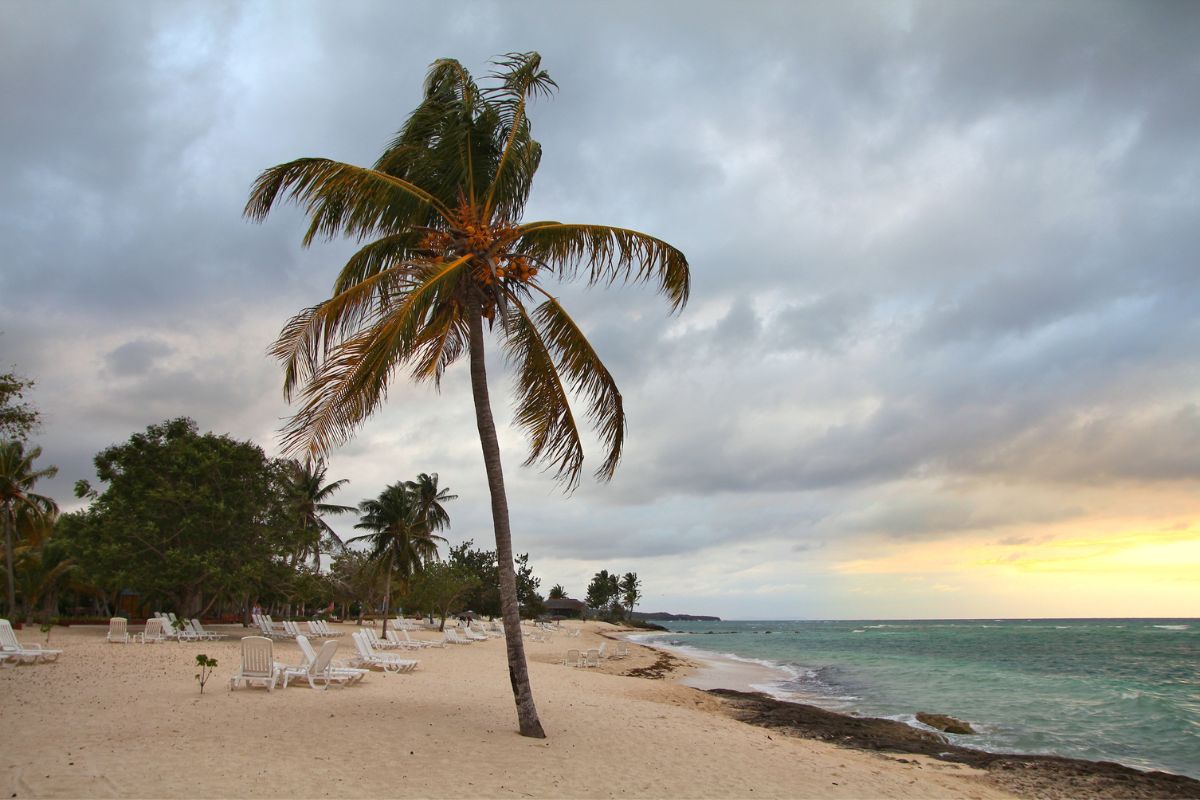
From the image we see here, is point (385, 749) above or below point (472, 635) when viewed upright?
above

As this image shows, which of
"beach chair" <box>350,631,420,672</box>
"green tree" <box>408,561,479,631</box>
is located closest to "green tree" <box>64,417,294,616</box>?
"beach chair" <box>350,631,420,672</box>

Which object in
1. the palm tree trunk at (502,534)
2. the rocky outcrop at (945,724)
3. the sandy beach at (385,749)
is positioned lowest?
the rocky outcrop at (945,724)

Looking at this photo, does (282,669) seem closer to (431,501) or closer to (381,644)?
(381,644)

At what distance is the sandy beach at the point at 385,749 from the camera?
6.23m

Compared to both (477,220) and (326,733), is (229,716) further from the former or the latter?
(477,220)

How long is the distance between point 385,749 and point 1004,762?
993 cm

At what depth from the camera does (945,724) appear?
1594 centimetres

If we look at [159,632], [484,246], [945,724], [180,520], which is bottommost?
[945,724]

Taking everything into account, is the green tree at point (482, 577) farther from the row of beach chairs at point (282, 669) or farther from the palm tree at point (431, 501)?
the row of beach chairs at point (282, 669)

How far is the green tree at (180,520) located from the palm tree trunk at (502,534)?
18.9 metres

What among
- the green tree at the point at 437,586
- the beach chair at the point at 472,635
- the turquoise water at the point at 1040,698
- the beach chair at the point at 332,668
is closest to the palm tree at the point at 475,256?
the beach chair at the point at 332,668

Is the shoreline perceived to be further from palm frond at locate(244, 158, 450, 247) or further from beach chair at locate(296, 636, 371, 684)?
palm frond at locate(244, 158, 450, 247)

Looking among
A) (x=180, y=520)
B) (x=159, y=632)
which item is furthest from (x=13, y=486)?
(x=159, y=632)

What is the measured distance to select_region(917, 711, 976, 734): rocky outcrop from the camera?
1558 cm
